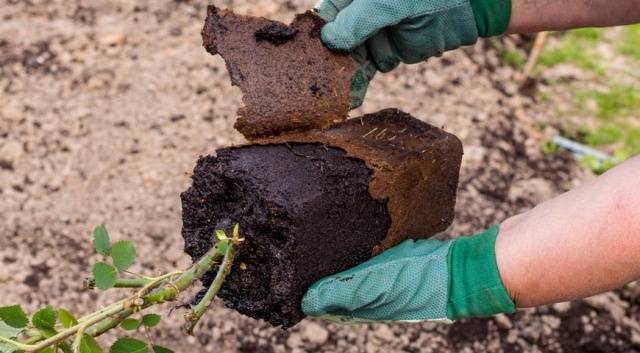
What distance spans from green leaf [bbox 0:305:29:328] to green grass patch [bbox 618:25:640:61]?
10.9 ft

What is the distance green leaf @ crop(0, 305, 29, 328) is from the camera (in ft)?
4.46

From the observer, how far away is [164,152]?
2859 mm

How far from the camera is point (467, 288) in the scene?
5.41 feet

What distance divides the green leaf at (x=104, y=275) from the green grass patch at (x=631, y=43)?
321 centimetres

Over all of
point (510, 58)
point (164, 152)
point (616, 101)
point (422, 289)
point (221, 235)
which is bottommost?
point (616, 101)

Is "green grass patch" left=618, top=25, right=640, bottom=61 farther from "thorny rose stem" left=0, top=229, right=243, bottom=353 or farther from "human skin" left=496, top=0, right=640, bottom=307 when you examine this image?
"thorny rose stem" left=0, top=229, right=243, bottom=353

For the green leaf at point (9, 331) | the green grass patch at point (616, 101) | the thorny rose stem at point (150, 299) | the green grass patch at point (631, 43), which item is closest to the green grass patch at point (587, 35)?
the green grass patch at point (631, 43)

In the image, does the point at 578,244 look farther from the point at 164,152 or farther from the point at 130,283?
the point at 164,152

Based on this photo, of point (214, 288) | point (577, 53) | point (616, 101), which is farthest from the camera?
point (577, 53)

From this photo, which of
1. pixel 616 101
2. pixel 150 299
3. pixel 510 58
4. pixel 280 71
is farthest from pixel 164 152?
pixel 616 101

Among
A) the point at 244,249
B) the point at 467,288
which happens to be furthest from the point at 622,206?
the point at 244,249

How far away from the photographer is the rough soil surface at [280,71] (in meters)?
1.77

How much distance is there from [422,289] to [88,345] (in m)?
0.67

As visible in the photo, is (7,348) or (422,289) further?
(422,289)
